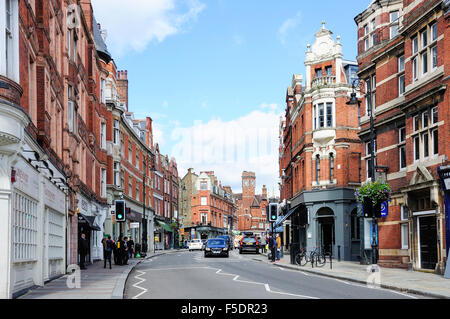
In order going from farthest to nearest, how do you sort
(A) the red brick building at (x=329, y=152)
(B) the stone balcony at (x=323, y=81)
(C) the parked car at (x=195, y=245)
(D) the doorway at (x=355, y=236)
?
(C) the parked car at (x=195, y=245)
(B) the stone balcony at (x=323, y=81)
(A) the red brick building at (x=329, y=152)
(D) the doorway at (x=355, y=236)

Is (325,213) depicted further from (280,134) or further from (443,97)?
(280,134)

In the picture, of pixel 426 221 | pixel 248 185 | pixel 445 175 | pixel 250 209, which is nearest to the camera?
pixel 445 175

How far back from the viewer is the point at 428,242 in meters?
24.4

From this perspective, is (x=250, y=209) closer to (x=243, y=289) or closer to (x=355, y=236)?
(x=355, y=236)

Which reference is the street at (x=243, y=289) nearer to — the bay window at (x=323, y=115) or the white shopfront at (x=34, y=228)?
the white shopfront at (x=34, y=228)

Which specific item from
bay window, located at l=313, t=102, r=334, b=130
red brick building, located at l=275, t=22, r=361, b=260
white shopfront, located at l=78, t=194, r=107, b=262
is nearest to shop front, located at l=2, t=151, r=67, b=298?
white shopfront, located at l=78, t=194, r=107, b=262

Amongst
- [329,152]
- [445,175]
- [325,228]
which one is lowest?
[325,228]

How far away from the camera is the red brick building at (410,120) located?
75.1 ft

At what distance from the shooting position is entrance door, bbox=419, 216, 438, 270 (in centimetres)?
2389

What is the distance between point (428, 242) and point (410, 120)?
17.7ft

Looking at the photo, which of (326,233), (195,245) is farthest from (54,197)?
(195,245)

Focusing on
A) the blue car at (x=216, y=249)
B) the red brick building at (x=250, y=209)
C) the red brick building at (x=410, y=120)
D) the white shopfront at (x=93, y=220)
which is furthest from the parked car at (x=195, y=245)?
the red brick building at (x=250, y=209)

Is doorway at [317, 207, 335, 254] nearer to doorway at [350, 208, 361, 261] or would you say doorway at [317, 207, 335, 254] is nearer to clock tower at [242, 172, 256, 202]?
doorway at [350, 208, 361, 261]

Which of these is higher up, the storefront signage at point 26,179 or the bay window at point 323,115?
the bay window at point 323,115
